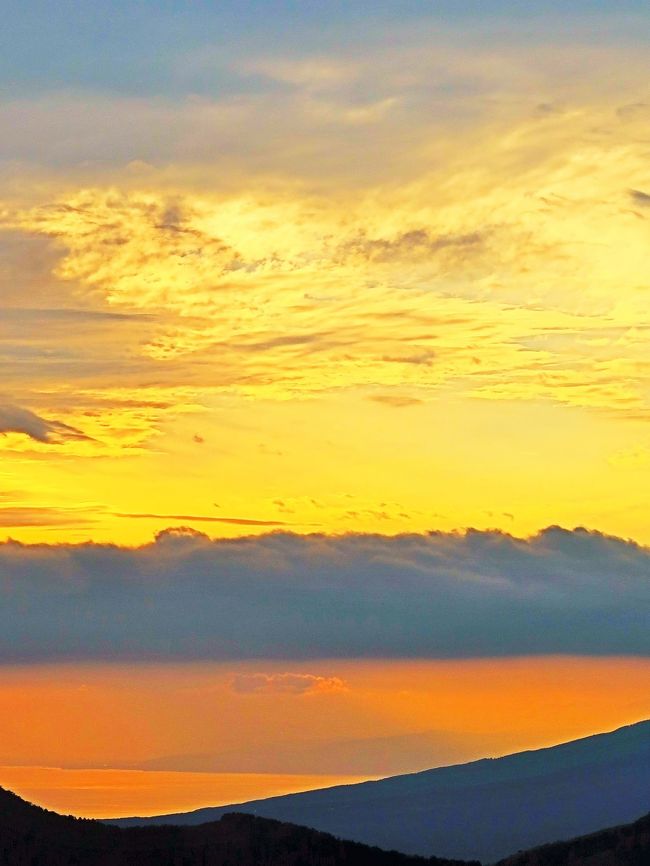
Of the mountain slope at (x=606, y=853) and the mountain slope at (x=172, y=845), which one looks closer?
the mountain slope at (x=172, y=845)

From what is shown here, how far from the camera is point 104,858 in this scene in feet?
594

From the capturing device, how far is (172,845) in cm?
18300

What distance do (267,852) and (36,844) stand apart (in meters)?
28.9

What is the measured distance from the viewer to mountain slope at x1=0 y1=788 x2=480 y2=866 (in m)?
181

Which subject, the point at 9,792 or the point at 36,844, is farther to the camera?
the point at 9,792

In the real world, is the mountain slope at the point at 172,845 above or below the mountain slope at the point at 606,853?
above

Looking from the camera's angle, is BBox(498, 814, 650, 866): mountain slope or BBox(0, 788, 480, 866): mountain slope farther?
BBox(498, 814, 650, 866): mountain slope

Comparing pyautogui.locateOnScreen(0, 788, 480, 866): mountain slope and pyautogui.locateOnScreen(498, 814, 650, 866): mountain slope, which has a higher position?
pyautogui.locateOnScreen(0, 788, 480, 866): mountain slope

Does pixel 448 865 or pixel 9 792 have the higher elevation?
pixel 9 792

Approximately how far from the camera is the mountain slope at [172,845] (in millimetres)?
181338

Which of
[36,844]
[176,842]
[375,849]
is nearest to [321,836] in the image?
[375,849]

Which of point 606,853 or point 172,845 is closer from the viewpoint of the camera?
point 172,845

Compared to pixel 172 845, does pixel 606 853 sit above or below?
below

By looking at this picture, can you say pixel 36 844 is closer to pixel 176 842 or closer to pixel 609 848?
pixel 176 842
